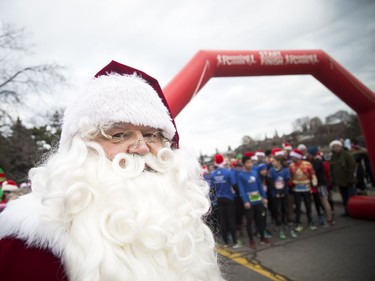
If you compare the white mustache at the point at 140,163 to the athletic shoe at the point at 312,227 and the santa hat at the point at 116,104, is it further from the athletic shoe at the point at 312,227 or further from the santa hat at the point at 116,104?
the athletic shoe at the point at 312,227

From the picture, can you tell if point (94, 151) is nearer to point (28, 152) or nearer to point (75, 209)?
point (75, 209)

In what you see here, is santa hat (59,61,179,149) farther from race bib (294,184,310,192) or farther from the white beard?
race bib (294,184,310,192)

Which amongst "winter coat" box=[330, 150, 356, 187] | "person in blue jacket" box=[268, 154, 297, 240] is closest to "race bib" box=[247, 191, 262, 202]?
"person in blue jacket" box=[268, 154, 297, 240]

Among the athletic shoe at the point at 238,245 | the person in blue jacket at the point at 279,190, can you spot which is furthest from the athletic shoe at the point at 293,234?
the athletic shoe at the point at 238,245

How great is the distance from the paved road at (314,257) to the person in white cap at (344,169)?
2.95ft

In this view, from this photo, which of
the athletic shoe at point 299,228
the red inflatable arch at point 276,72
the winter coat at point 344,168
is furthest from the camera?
the winter coat at point 344,168

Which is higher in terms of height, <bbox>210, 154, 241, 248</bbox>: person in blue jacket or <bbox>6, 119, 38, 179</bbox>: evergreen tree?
<bbox>6, 119, 38, 179</bbox>: evergreen tree

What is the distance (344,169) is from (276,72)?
3.00 metres

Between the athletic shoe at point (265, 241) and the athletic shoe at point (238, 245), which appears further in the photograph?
the athletic shoe at point (238, 245)

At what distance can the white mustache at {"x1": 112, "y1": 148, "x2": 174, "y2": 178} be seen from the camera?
1.17m

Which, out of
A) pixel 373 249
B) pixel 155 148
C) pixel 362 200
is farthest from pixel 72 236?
pixel 362 200

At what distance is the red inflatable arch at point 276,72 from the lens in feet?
14.9

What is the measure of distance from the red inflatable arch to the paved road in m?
2.30

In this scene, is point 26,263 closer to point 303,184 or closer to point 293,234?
point 293,234
